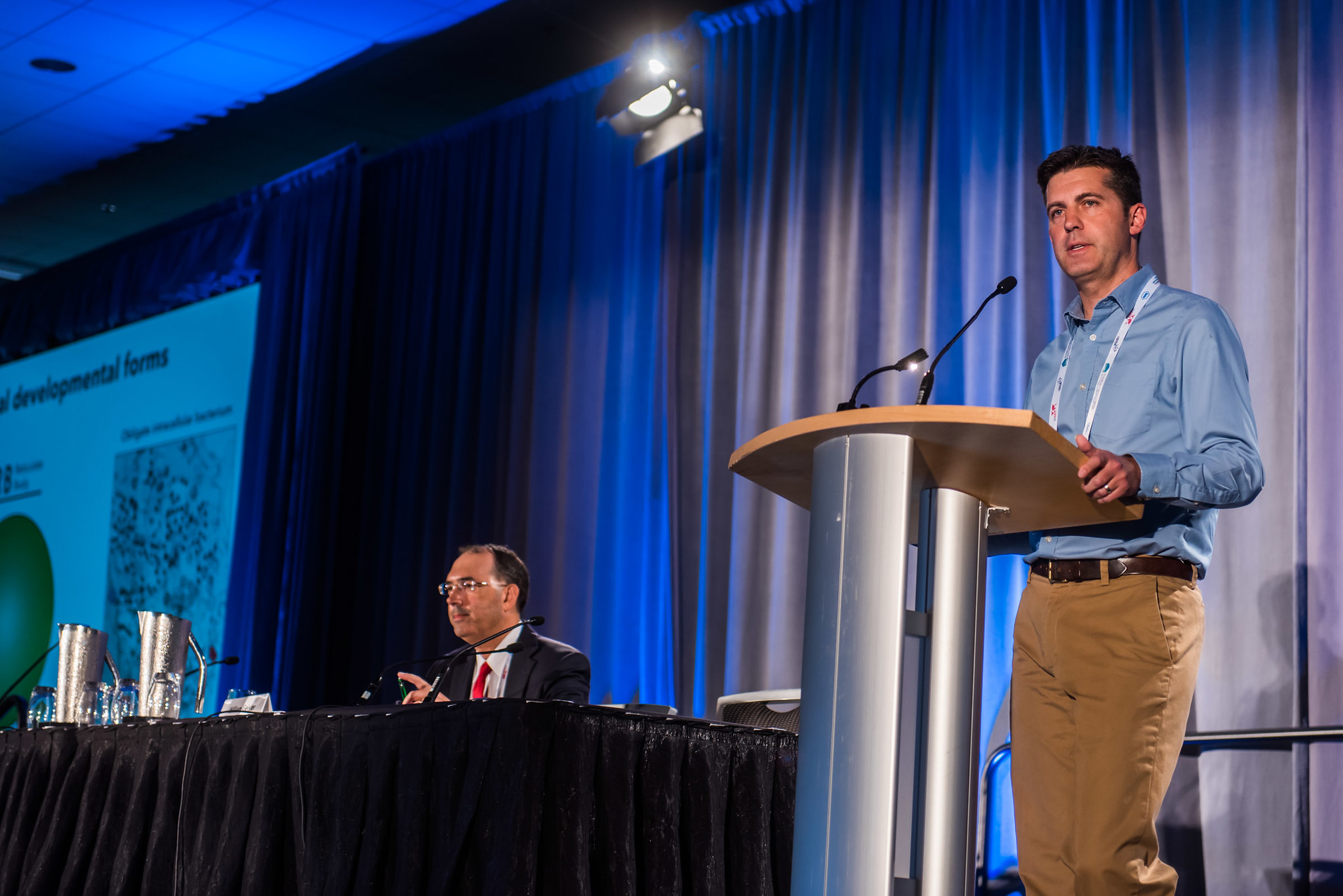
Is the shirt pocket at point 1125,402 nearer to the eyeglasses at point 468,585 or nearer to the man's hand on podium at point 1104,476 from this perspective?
the man's hand on podium at point 1104,476

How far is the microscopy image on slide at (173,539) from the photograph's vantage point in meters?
7.17

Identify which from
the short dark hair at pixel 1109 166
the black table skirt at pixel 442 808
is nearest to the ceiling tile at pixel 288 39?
the black table skirt at pixel 442 808

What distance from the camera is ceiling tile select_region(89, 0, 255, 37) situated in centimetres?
570

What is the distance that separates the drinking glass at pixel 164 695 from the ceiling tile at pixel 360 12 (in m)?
3.37

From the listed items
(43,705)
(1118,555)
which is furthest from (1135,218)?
(43,705)

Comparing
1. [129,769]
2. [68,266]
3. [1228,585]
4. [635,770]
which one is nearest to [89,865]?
[129,769]

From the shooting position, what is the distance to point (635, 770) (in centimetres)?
236

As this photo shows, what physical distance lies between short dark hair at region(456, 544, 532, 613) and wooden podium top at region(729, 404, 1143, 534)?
258 cm

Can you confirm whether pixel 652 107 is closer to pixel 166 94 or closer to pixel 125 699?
pixel 166 94

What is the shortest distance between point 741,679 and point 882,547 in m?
3.24

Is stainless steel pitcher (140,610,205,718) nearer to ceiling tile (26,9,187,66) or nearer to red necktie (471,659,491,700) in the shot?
red necktie (471,659,491,700)

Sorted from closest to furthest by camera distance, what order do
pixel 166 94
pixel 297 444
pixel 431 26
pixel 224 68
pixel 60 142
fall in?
pixel 431 26 < pixel 224 68 < pixel 166 94 < pixel 297 444 < pixel 60 142

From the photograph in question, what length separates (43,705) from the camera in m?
3.68

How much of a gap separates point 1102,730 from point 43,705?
2999mm
